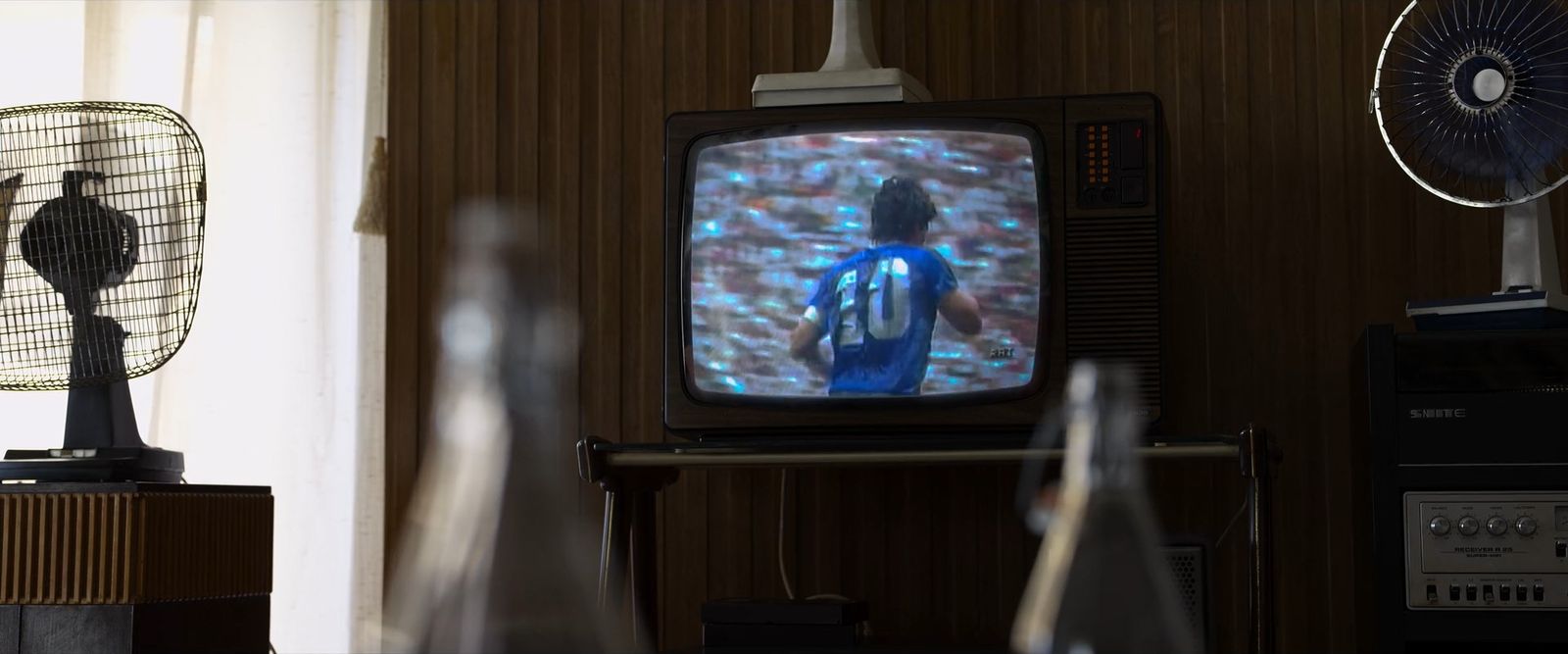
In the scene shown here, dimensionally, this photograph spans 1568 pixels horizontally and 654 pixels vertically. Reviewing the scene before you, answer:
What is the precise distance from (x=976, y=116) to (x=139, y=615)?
1100 millimetres

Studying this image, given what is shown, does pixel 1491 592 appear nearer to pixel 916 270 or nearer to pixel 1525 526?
pixel 1525 526

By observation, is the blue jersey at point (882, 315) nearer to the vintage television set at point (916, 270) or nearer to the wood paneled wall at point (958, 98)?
the vintage television set at point (916, 270)

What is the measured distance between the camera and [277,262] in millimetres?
2262

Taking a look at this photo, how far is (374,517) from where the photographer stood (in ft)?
7.38

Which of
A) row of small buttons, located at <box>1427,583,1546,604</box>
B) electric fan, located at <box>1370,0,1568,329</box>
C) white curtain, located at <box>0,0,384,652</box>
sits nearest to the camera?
row of small buttons, located at <box>1427,583,1546,604</box>

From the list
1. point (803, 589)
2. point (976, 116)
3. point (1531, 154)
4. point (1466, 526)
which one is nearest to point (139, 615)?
point (803, 589)

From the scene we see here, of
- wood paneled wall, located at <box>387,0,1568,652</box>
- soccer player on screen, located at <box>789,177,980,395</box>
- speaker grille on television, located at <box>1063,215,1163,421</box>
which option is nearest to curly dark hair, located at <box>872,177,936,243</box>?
soccer player on screen, located at <box>789,177,980,395</box>

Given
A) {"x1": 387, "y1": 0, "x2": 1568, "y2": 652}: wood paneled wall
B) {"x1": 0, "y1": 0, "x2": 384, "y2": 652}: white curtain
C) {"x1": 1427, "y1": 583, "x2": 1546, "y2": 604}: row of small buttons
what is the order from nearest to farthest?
1. {"x1": 1427, "y1": 583, "x2": 1546, "y2": 604}: row of small buttons
2. {"x1": 387, "y1": 0, "x2": 1568, "y2": 652}: wood paneled wall
3. {"x1": 0, "y1": 0, "x2": 384, "y2": 652}: white curtain

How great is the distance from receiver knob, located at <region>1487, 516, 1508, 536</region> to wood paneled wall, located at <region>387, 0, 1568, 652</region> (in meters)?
0.28

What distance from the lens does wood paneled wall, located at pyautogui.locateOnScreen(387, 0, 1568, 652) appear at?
6.59ft

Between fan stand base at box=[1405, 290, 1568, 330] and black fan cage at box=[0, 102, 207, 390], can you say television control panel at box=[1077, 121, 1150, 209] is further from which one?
black fan cage at box=[0, 102, 207, 390]

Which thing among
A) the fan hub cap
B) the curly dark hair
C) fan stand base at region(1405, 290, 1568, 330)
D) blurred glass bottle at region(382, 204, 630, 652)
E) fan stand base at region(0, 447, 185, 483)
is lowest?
fan stand base at region(0, 447, 185, 483)

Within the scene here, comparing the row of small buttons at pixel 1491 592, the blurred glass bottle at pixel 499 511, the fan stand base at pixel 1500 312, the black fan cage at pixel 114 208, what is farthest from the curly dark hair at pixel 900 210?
the blurred glass bottle at pixel 499 511

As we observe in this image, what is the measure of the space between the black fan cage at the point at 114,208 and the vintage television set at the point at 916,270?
587mm
